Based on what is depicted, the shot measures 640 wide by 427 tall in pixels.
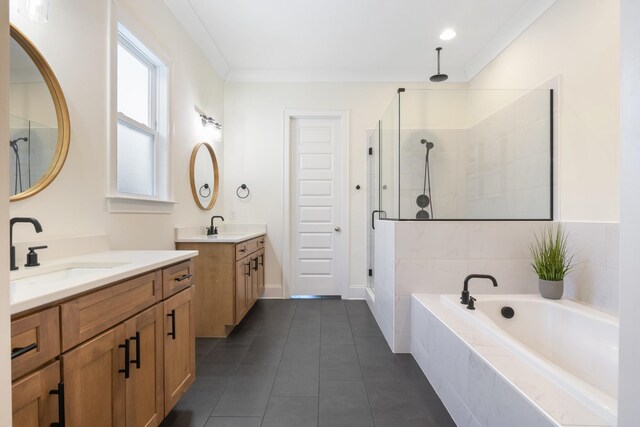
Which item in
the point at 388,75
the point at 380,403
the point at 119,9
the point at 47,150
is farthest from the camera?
the point at 388,75

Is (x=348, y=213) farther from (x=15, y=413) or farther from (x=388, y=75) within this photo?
(x=15, y=413)

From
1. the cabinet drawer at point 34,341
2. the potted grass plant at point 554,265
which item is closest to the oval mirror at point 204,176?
the cabinet drawer at point 34,341

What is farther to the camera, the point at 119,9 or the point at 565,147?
the point at 565,147

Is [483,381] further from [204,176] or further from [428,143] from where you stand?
[204,176]

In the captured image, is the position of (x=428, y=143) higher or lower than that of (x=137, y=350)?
higher

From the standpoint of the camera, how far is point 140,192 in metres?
2.28

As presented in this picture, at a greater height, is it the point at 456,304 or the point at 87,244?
the point at 87,244

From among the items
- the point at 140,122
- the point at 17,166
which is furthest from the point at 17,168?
the point at 140,122

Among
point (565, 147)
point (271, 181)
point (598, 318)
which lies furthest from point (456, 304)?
point (271, 181)

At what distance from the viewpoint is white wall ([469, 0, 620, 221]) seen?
183 centimetres

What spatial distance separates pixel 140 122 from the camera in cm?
228

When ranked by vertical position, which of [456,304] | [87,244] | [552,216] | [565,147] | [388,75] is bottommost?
[456,304]

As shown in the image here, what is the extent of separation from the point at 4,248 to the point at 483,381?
162 centimetres

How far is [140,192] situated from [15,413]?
1.73m
